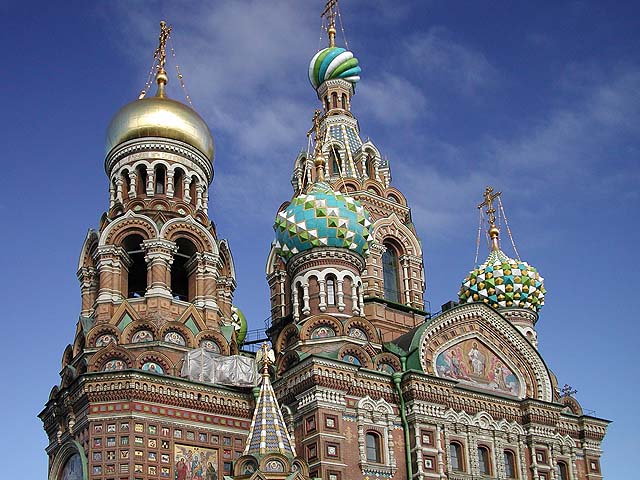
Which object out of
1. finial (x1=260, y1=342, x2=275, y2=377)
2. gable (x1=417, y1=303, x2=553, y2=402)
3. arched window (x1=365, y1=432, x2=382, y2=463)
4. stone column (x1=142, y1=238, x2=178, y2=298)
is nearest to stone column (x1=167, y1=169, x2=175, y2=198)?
stone column (x1=142, y1=238, x2=178, y2=298)

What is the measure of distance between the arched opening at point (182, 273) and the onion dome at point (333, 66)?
6.90 meters

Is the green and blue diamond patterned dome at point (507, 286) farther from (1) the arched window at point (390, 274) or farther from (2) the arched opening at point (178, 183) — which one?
(2) the arched opening at point (178, 183)

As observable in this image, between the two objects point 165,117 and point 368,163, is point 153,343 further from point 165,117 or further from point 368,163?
point 368,163

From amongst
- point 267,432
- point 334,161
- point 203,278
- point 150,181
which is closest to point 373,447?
point 267,432

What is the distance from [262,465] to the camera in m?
13.8

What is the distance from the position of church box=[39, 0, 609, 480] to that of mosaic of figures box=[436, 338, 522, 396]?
0.04m

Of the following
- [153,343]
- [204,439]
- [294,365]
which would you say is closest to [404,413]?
[294,365]

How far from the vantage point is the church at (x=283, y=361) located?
15461 millimetres

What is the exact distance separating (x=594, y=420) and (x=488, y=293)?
4.03 meters

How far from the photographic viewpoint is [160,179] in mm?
19000

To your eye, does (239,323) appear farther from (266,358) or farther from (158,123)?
(266,358)

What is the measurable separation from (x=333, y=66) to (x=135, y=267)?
24.9ft

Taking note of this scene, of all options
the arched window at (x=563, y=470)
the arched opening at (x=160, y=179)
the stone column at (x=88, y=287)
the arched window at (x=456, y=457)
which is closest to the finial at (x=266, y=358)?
the arched window at (x=456, y=457)

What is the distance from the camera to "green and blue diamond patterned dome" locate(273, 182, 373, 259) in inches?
703
